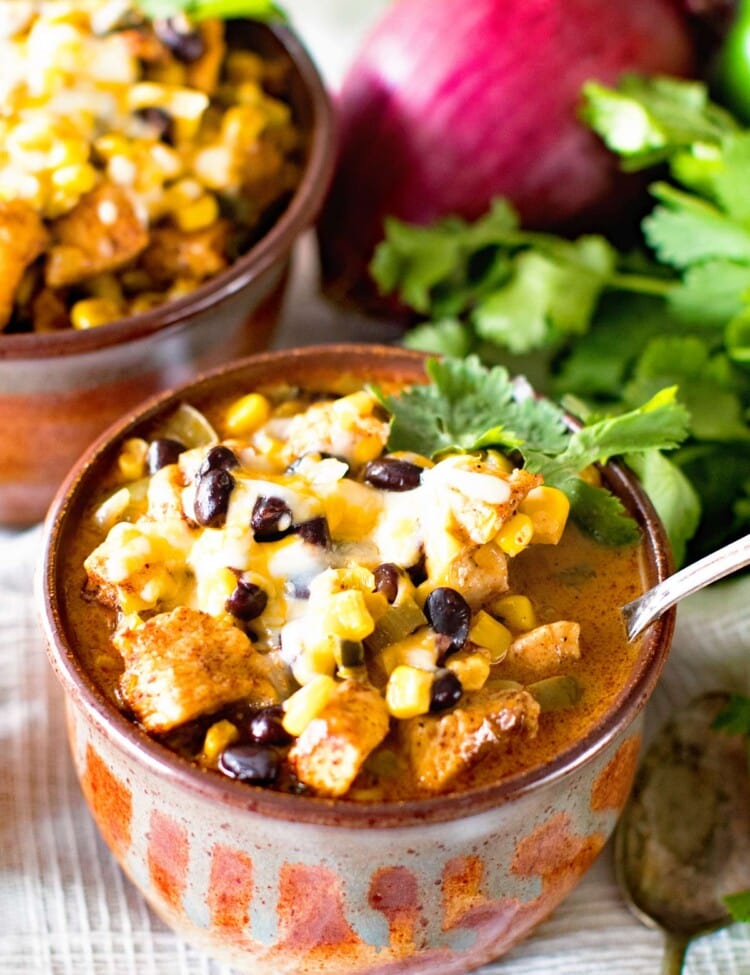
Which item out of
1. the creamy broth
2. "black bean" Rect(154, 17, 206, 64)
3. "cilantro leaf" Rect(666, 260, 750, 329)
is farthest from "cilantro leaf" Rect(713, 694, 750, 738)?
"black bean" Rect(154, 17, 206, 64)

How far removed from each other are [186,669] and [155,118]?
1.58m

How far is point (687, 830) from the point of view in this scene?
2.48 meters

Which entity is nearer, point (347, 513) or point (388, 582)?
point (388, 582)

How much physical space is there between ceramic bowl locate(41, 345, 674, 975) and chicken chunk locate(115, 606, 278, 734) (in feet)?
0.16

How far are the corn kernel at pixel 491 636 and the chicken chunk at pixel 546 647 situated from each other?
1 centimetres

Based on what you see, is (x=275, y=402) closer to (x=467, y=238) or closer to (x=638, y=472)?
(x=638, y=472)

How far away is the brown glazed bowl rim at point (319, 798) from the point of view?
1770 millimetres

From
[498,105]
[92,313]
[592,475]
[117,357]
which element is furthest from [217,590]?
[498,105]

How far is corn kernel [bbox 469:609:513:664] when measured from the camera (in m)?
1.98

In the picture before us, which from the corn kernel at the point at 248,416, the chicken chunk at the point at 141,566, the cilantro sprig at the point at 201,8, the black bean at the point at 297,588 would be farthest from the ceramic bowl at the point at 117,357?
the black bean at the point at 297,588

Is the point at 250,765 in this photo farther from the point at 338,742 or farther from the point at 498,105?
the point at 498,105

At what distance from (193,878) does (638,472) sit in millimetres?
1098

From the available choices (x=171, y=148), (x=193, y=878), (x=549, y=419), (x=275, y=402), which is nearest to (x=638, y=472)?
(x=549, y=419)

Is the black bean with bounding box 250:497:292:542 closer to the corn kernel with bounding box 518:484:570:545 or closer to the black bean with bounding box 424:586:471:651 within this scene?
the black bean with bounding box 424:586:471:651
